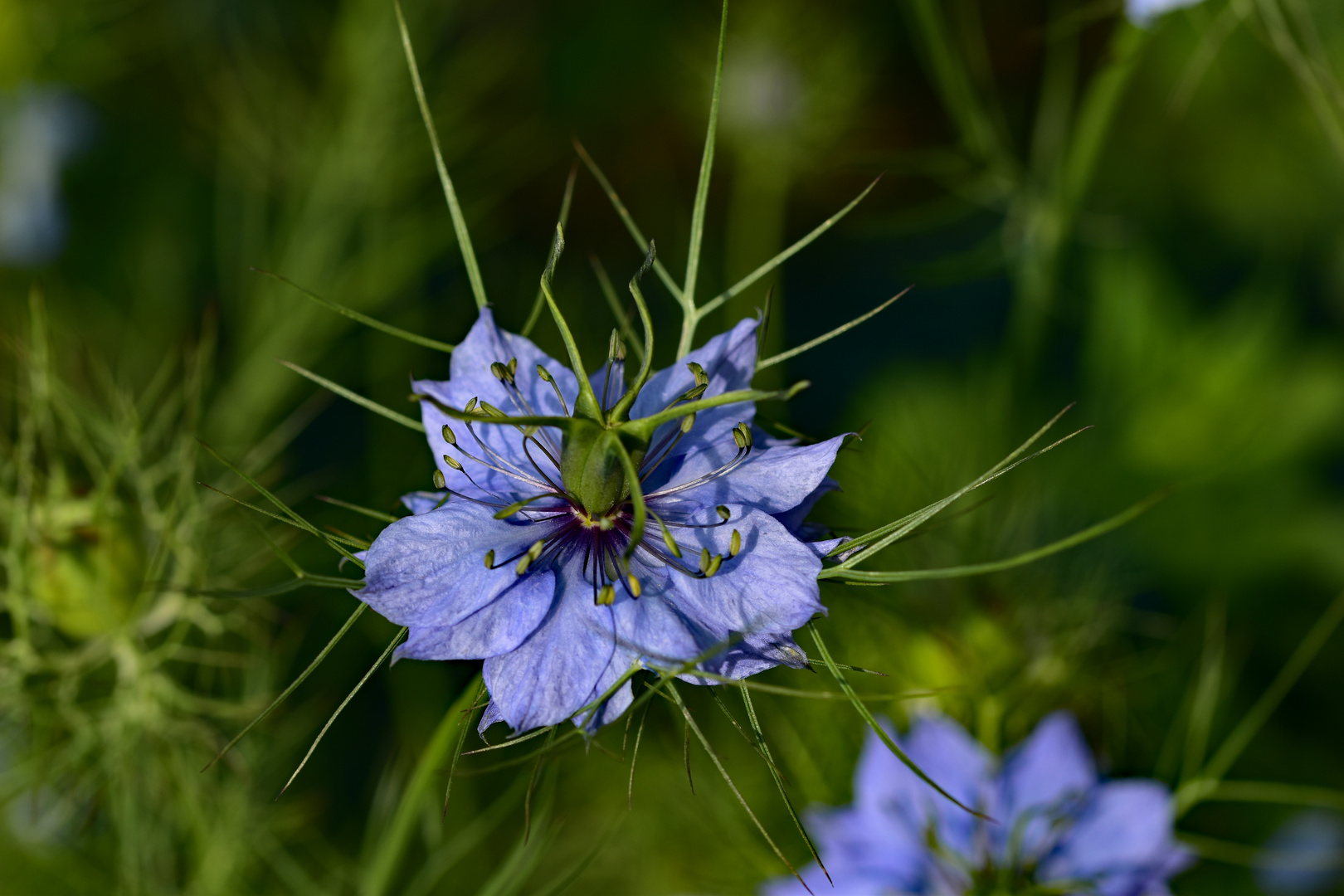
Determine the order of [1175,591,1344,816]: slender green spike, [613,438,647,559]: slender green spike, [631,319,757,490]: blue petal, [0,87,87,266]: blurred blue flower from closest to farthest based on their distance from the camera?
[613,438,647,559]: slender green spike → [631,319,757,490]: blue petal → [1175,591,1344,816]: slender green spike → [0,87,87,266]: blurred blue flower

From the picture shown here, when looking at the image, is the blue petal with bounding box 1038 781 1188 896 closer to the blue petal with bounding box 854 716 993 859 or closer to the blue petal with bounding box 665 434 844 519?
the blue petal with bounding box 854 716 993 859

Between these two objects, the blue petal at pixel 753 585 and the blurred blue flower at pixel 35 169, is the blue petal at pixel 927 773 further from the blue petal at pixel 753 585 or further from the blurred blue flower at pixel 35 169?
the blurred blue flower at pixel 35 169

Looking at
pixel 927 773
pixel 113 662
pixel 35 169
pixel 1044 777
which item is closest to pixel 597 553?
pixel 927 773

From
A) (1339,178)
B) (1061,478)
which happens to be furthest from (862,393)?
(1339,178)

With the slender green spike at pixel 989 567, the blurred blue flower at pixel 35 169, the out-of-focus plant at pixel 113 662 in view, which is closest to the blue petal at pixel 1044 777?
the slender green spike at pixel 989 567

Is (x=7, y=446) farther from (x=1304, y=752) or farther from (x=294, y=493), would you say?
(x=1304, y=752)

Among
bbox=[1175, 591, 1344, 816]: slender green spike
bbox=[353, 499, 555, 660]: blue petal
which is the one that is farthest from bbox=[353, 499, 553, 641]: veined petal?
bbox=[1175, 591, 1344, 816]: slender green spike

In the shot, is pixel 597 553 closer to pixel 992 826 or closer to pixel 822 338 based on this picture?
pixel 822 338
